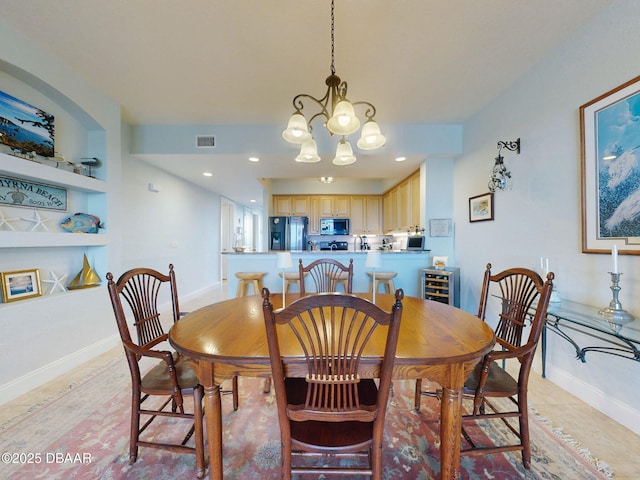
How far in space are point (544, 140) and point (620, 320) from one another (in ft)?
4.87

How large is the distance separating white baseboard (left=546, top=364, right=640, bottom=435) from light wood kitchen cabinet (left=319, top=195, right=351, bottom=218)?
4.29 meters

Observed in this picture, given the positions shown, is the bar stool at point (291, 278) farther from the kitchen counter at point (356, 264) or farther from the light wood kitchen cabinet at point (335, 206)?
the light wood kitchen cabinet at point (335, 206)

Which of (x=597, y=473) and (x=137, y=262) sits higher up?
(x=137, y=262)

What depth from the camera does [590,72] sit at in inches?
71.1

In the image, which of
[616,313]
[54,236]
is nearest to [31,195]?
[54,236]

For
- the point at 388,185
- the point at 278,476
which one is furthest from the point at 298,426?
the point at 388,185

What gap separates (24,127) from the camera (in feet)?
6.92

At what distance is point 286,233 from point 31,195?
364 centimetres

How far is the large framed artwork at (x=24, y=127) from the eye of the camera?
1.99 meters

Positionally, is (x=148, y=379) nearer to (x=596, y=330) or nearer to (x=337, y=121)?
(x=337, y=121)

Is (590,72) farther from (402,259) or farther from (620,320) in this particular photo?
(402,259)

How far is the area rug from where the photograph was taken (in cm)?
128

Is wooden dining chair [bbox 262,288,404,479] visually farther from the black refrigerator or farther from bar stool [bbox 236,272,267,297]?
the black refrigerator

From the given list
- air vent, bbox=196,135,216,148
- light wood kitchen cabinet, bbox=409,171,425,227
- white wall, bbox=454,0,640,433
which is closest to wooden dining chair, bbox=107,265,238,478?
air vent, bbox=196,135,216,148
